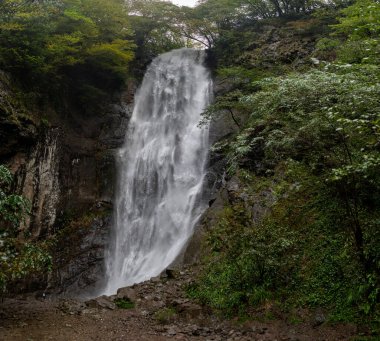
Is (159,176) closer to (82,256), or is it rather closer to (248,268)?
(82,256)

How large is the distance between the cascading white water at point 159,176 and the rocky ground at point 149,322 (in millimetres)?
2707

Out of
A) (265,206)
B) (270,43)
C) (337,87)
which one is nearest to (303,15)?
(270,43)

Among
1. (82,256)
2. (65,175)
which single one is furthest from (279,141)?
(65,175)

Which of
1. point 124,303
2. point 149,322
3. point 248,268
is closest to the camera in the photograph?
point 149,322

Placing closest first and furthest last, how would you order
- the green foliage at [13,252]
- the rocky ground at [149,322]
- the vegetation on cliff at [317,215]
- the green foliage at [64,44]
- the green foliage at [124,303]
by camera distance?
1. the vegetation on cliff at [317,215]
2. the rocky ground at [149,322]
3. the green foliage at [13,252]
4. the green foliage at [124,303]
5. the green foliage at [64,44]

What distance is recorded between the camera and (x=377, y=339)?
5660 millimetres

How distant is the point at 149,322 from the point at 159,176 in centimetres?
870

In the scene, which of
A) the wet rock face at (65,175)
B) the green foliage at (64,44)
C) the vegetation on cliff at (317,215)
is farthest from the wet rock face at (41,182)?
the vegetation on cliff at (317,215)

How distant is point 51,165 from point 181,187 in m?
5.81

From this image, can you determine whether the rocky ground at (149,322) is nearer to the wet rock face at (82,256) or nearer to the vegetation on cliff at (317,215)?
the vegetation on cliff at (317,215)

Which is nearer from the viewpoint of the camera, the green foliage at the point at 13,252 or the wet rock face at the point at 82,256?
the green foliage at the point at 13,252

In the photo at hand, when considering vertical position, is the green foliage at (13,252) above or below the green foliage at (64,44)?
below

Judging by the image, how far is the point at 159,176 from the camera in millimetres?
16391

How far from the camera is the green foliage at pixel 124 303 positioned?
30.6 ft
